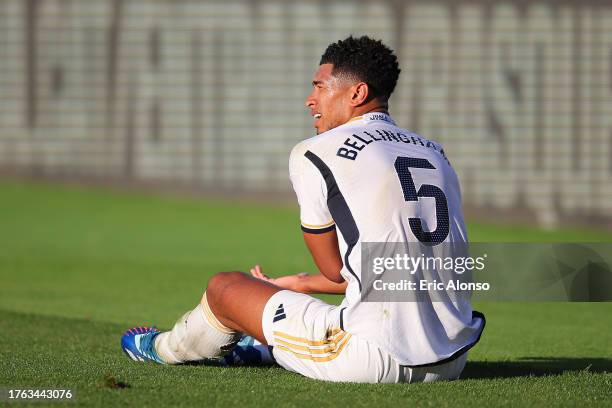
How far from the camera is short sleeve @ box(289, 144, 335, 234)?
4051 millimetres

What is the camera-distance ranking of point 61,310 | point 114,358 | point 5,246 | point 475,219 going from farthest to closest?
point 475,219 < point 5,246 < point 61,310 < point 114,358

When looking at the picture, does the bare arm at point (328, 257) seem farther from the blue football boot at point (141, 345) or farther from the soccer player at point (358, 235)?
the blue football boot at point (141, 345)

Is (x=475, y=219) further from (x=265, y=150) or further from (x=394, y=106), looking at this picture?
(x=265, y=150)

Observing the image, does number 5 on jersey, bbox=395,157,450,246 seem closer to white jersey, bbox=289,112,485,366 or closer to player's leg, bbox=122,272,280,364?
white jersey, bbox=289,112,485,366

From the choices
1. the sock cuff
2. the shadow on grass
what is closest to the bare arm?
the sock cuff

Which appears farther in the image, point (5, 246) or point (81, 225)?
point (81, 225)

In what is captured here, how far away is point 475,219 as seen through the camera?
570 inches

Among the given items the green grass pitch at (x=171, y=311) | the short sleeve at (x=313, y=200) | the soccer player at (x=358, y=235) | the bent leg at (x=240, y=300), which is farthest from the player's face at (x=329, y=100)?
the green grass pitch at (x=171, y=311)

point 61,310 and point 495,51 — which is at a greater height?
point 495,51

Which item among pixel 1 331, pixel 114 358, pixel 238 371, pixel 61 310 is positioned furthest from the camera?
pixel 61 310

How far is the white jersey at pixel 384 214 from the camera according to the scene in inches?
157

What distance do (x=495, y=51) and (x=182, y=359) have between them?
10.9 m

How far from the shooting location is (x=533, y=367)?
16.7ft

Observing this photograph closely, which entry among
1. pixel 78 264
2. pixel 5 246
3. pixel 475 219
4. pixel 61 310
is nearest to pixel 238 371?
pixel 61 310
